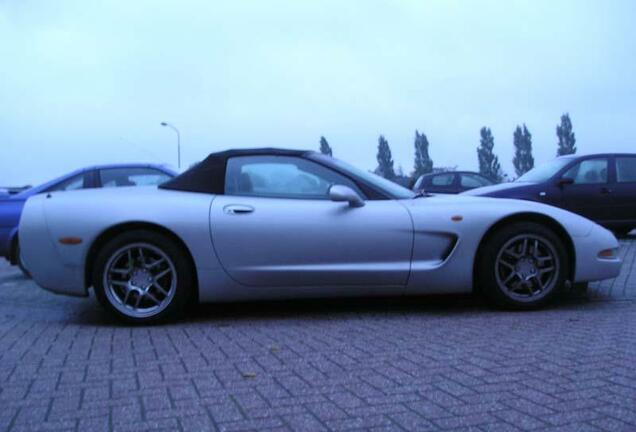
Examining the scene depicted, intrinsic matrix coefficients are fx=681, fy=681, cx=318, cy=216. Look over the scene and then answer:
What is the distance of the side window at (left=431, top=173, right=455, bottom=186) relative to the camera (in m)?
18.2

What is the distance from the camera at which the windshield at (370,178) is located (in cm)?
521

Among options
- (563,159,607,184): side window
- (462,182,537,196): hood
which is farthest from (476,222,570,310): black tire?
(563,159,607,184): side window

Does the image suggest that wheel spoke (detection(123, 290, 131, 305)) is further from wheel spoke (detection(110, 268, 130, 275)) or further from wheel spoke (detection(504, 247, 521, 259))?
wheel spoke (detection(504, 247, 521, 259))

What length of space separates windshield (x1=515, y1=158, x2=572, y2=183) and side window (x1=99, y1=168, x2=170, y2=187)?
6.05 metres

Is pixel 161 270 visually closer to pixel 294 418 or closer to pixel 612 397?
pixel 294 418

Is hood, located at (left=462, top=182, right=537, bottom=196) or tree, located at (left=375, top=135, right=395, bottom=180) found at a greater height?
tree, located at (left=375, top=135, right=395, bottom=180)

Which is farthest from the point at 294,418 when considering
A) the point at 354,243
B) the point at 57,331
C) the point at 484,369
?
the point at 57,331

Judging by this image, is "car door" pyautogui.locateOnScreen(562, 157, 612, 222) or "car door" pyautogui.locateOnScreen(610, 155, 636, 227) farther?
"car door" pyautogui.locateOnScreen(610, 155, 636, 227)

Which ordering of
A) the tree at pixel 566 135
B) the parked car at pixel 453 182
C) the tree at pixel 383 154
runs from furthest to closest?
1. the tree at pixel 566 135
2. the tree at pixel 383 154
3. the parked car at pixel 453 182

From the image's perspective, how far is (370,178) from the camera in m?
5.31

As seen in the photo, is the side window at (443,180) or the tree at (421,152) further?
the tree at (421,152)

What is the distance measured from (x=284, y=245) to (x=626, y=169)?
28.1 feet

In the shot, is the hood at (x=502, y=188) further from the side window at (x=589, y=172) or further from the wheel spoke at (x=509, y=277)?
the wheel spoke at (x=509, y=277)

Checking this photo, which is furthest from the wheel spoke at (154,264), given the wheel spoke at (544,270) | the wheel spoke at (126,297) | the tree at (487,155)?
the tree at (487,155)
